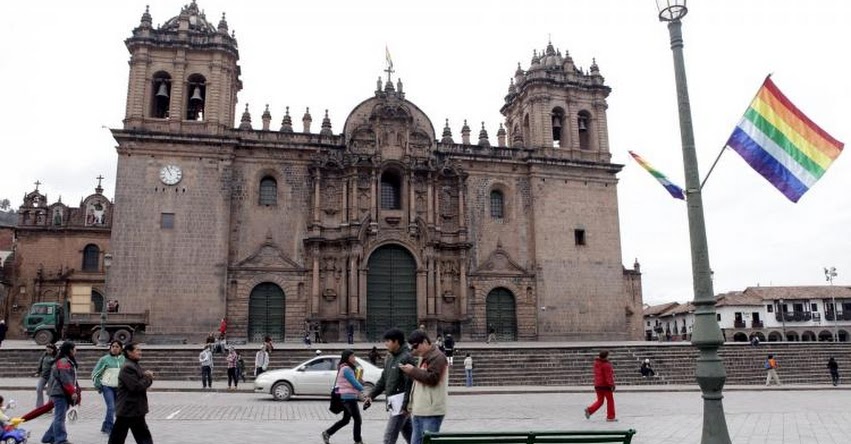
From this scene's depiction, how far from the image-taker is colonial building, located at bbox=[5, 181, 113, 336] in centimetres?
4053

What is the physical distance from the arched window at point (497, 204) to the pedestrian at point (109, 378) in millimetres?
25320

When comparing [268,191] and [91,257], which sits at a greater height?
[268,191]

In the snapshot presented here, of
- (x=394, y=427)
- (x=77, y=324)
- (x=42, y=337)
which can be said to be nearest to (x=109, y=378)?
(x=394, y=427)

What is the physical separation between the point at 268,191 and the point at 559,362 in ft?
52.5

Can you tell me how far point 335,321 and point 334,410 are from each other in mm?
21482

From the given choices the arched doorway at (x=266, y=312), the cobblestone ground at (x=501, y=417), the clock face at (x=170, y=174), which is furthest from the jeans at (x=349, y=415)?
the clock face at (x=170, y=174)

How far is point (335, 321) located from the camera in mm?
30141

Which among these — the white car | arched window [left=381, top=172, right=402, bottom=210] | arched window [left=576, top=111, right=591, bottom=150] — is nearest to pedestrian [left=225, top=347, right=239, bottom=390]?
the white car

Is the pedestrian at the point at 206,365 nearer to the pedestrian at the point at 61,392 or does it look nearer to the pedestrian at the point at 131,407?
the pedestrian at the point at 61,392

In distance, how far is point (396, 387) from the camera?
723 centimetres

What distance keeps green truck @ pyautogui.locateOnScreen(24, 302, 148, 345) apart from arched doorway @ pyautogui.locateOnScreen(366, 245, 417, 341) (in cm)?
977

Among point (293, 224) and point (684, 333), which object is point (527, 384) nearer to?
point (293, 224)

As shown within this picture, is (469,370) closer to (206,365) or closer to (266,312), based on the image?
(206,365)

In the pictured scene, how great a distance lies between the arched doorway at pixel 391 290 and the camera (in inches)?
1225
